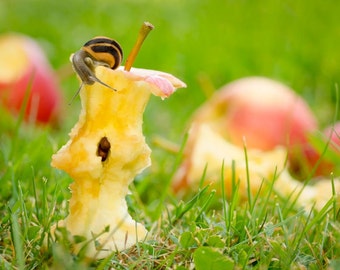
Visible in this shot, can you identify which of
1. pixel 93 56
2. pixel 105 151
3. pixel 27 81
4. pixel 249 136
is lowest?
pixel 27 81

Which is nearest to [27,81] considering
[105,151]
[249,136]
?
[249,136]

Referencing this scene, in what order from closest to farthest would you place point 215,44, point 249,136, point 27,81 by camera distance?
point 249,136 → point 27,81 → point 215,44

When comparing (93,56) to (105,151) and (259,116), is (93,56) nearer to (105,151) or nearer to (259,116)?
(105,151)

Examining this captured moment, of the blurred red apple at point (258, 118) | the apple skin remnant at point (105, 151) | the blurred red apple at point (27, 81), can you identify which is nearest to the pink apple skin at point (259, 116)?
the blurred red apple at point (258, 118)

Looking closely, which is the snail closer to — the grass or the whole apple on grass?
the grass

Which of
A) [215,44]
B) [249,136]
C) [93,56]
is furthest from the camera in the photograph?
[215,44]

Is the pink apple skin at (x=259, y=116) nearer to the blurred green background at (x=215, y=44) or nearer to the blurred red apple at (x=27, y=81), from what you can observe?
the blurred green background at (x=215, y=44)

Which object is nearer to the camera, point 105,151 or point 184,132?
point 105,151

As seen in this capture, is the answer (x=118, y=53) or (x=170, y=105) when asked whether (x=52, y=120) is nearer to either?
(x=170, y=105)
